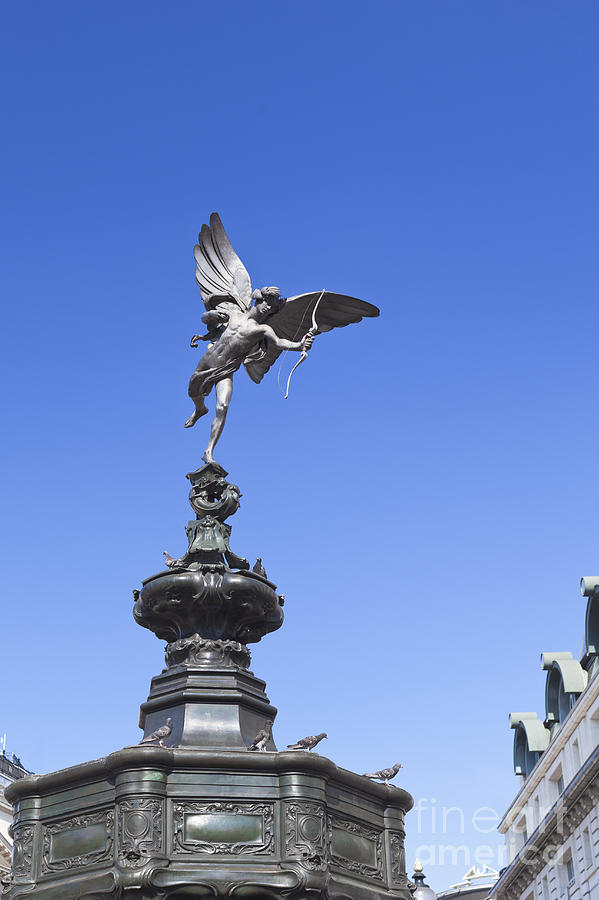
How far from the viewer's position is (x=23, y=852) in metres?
9.20

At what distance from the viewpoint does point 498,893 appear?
62.8 meters

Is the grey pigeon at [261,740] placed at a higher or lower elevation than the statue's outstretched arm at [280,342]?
lower

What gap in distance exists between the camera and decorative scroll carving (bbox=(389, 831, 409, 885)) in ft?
31.4

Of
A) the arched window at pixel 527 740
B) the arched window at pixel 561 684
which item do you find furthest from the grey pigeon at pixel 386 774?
the arched window at pixel 527 740

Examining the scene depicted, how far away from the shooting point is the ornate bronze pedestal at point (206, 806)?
839 cm

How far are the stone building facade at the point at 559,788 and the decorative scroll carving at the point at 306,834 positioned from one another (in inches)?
1520

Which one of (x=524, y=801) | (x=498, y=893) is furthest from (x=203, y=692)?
(x=498, y=893)

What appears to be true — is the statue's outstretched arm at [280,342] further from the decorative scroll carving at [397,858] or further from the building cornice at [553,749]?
the building cornice at [553,749]

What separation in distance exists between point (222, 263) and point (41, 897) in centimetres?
663

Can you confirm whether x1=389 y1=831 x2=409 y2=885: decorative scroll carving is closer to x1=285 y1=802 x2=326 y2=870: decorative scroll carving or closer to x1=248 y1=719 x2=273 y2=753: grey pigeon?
x1=285 y1=802 x2=326 y2=870: decorative scroll carving

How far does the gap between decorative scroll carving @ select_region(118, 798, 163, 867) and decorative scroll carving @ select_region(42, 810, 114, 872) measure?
242 millimetres

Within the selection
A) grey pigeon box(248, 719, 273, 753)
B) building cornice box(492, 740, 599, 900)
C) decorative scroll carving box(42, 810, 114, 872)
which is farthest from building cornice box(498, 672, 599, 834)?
decorative scroll carving box(42, 810, 114, 872)

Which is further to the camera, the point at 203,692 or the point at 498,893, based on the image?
the point at 498,893

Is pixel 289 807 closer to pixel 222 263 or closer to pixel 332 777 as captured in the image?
pixel 332 777
